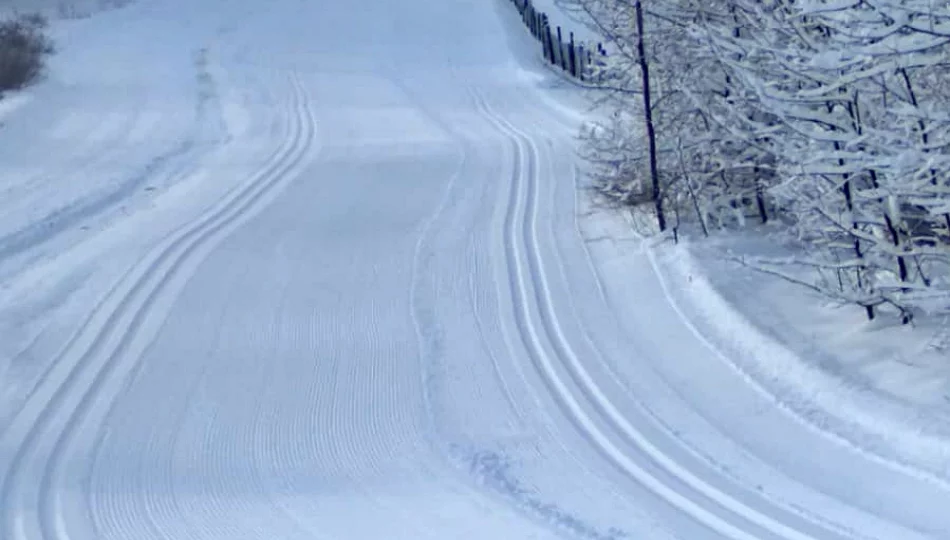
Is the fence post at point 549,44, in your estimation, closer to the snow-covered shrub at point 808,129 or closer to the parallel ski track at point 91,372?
the snow-covered shrub at point 808,129

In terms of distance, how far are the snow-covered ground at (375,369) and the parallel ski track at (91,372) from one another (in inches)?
1.2

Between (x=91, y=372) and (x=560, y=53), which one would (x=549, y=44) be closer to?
(x=560, y=53)

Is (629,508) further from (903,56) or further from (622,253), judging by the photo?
(622,253)

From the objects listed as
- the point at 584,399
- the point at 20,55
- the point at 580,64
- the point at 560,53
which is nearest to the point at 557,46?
the point at 560,53

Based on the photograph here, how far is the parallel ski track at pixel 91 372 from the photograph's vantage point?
777 centimetres

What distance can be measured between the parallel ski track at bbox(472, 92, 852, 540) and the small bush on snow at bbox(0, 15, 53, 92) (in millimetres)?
15119

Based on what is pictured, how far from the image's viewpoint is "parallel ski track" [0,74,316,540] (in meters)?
7.77

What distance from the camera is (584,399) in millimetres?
9258

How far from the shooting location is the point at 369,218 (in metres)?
16.1

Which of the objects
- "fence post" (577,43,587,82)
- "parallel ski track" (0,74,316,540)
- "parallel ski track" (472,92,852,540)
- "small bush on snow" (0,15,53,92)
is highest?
Answer: "small bush on snow" (0,15,53,92)

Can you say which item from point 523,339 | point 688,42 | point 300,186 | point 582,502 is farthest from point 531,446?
point 300,186

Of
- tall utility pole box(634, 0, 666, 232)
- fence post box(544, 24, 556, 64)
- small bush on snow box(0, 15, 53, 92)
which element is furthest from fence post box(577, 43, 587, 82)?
tall utility pole box(634, 0, 666, 232)

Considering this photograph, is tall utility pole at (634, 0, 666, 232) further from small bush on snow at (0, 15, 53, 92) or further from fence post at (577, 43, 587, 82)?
small bush on snow at (0, 15, 53, 92)

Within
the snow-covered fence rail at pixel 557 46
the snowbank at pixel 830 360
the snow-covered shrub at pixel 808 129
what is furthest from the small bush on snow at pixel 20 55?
the snowbank at pixel 830 360
